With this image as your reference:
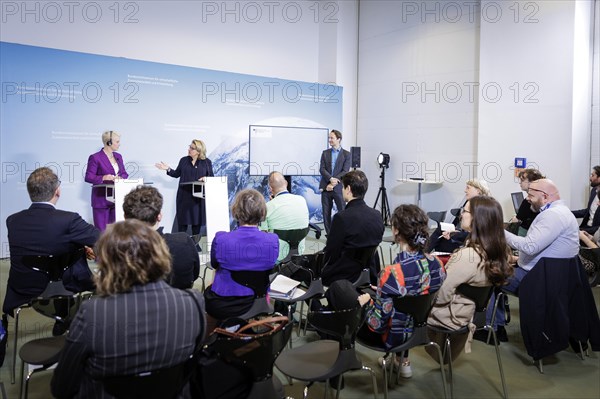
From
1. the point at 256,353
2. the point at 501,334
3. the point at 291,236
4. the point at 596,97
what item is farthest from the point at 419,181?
the point at 256,353

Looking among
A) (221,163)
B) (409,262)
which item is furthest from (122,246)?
(221,163)

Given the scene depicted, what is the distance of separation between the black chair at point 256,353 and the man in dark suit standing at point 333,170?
19.4 feet

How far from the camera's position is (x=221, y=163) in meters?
8.46

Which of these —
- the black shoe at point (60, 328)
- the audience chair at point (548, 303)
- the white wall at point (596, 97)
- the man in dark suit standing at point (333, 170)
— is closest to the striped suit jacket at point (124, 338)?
the black shoe at point (60, 328)

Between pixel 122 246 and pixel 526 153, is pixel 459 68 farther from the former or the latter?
pixel 122 246

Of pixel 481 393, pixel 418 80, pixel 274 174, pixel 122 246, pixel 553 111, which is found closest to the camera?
pixel 122 246

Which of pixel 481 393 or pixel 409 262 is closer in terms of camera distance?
pixel 409 262

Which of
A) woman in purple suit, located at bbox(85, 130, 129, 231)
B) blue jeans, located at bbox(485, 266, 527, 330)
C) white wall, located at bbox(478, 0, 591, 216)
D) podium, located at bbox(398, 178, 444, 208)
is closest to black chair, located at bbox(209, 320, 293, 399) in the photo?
blue jeans, located at bbox(485, 266, 527, 330)

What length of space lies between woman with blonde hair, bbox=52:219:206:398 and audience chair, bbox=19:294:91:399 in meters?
0.78

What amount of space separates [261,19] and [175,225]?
4124 millimetres

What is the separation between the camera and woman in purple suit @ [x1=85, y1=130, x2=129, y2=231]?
6.34 metres

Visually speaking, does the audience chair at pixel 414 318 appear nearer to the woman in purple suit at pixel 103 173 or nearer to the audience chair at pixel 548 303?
the audience chair at pixel 548 303

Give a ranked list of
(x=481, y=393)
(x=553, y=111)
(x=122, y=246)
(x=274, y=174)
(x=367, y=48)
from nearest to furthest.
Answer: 1. (x=122, y=246)
2. (x=481, y=393)
3. (x=274, y=174)
4. (x=553, y=111)
5. (x=367, y=48)

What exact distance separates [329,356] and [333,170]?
219 inches
